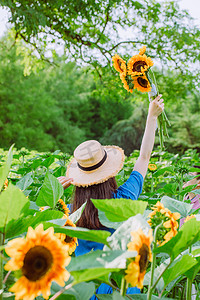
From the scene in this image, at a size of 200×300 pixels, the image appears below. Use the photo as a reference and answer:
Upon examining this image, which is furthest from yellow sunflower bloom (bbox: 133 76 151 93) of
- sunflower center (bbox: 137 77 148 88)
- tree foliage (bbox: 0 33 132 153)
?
tree foliage (bbox: 0 33 132 153)

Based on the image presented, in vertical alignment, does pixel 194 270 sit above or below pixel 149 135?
below

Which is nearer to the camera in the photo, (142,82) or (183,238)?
(183,238)

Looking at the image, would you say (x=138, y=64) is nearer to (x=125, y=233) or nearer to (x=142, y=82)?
(x=142, y=82)

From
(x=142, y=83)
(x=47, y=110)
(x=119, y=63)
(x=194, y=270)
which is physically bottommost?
(x=194, y=270)

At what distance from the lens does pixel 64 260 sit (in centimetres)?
37

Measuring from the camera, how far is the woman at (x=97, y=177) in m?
1.06

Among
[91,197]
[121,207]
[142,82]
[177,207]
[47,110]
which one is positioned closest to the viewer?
[121,207]

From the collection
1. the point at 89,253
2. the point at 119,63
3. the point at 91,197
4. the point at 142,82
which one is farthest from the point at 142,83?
the point at 89,253

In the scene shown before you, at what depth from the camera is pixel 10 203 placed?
1.29ft

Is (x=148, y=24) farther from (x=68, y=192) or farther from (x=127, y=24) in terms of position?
(x=68, y=192)

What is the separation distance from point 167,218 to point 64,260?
0.17 meters

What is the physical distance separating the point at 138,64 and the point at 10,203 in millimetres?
899


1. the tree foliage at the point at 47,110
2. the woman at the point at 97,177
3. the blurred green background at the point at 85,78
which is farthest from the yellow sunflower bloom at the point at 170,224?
the tree foliage at the point at 47,110

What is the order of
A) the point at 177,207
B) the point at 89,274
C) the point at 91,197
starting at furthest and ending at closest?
the point at 91,197, the point at 177,207, the point at 89,274
